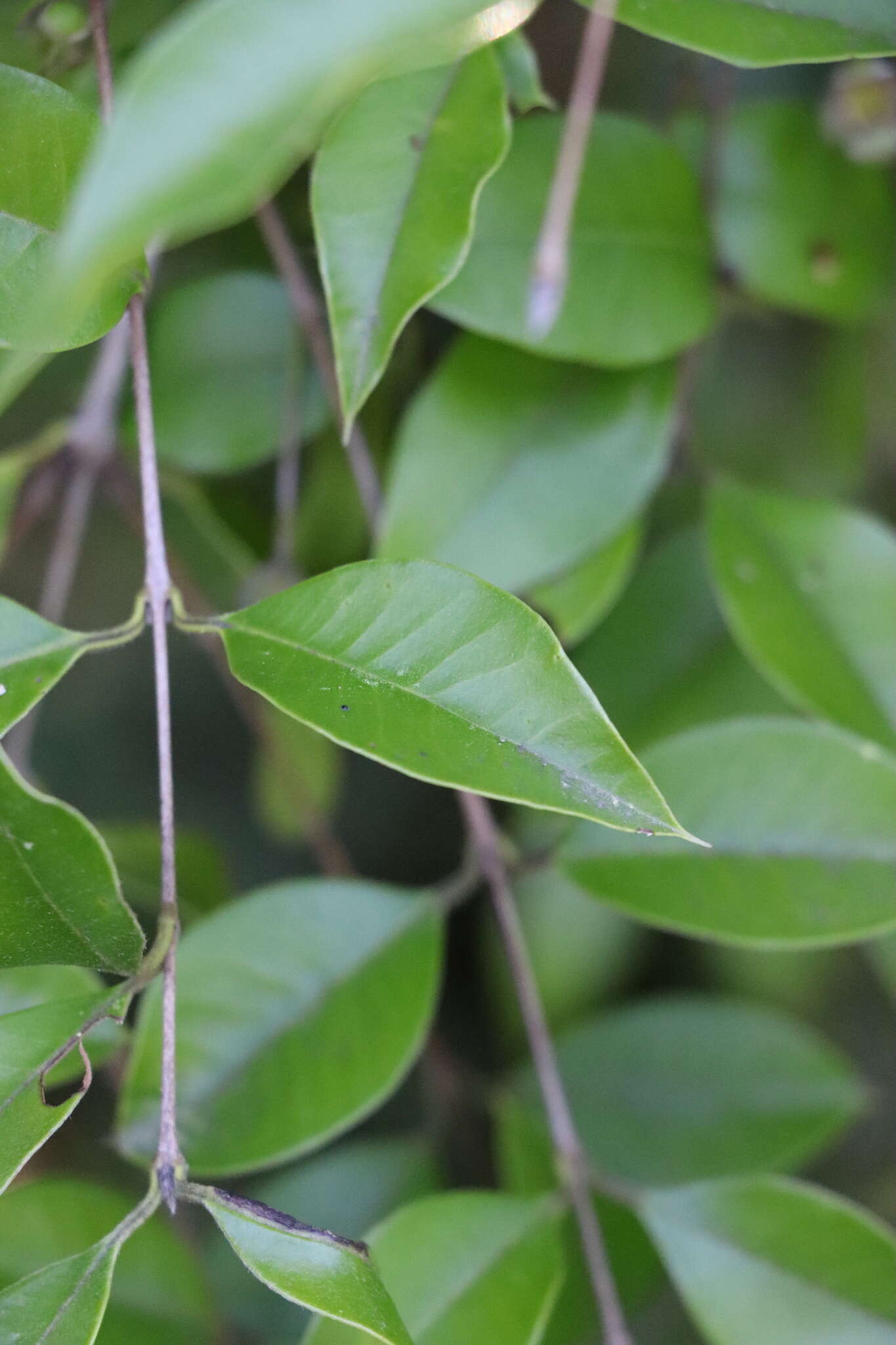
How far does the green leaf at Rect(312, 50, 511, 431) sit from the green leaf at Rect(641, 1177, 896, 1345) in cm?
47

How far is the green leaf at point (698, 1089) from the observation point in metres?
0.80

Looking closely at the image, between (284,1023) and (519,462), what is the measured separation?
0.33m

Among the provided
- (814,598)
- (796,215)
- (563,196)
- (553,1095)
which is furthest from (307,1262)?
(796,215)

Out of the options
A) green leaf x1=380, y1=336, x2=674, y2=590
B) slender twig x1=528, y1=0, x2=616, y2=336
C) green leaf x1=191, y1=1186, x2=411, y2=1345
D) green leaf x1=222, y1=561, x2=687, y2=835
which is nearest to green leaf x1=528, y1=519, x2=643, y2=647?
green leaf x1=380, y1=336, x2=674, y2=590

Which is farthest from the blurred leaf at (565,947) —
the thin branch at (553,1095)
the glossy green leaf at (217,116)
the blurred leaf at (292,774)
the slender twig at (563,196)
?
the glossy green leaf at (217,116)

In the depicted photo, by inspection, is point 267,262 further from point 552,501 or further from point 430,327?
point 552,501

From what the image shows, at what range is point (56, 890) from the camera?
0.40 m

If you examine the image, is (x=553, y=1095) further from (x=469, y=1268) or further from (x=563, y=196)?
(x=563, y=196)

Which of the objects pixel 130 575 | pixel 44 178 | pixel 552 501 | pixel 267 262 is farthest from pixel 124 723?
pixel 44 178

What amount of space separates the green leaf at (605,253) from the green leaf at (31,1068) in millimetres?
363

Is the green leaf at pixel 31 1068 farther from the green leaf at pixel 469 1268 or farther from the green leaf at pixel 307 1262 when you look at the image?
the green leaf at pixel 469 1268

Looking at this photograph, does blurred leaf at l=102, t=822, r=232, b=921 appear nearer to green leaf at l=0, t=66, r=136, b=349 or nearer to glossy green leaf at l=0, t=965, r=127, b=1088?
glossy green leaf at l=0, t=965, r=127, b=1088

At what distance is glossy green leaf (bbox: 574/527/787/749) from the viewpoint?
31.6 inches

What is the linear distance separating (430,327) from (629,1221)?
0.62m
